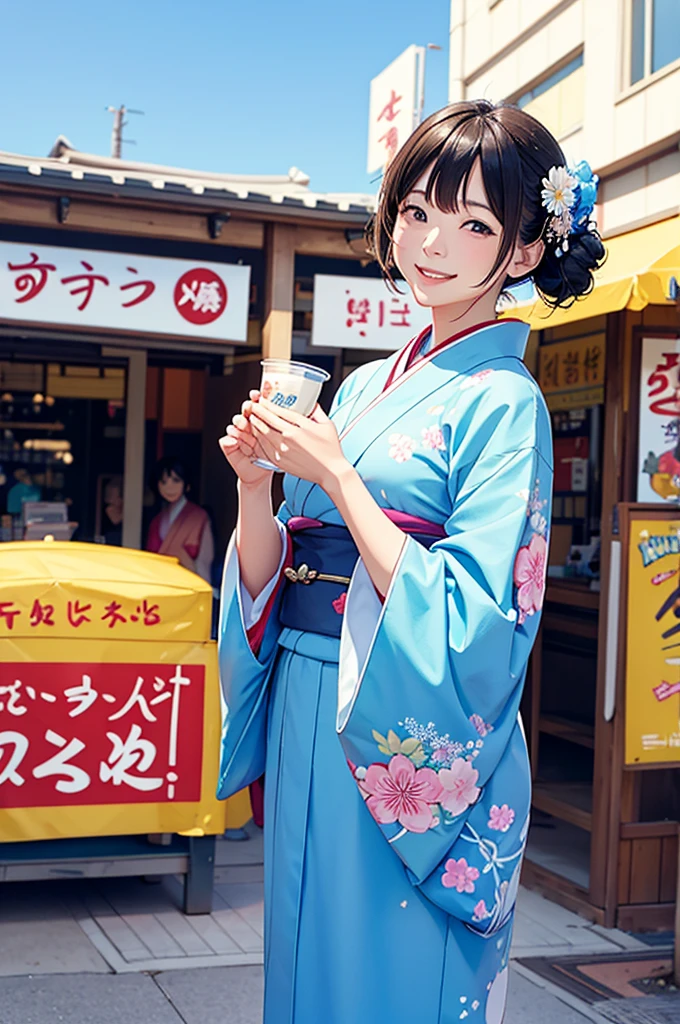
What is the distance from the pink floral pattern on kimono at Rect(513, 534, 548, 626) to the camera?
1.85m

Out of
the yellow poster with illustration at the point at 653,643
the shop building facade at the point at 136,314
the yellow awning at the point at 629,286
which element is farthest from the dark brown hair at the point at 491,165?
the shop building facade at the point at 136,314

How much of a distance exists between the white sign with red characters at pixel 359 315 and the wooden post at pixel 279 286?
0.16 m

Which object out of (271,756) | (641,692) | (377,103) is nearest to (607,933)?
(641,692)

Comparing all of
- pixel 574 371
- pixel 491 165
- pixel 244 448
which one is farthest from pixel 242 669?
pixel 574 371

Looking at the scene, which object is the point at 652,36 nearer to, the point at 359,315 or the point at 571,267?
the point at 359,315

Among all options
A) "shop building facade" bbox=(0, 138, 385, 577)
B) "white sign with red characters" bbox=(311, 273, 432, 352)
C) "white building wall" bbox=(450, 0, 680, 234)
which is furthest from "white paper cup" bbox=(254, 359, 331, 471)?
"white building wall" bbox=(450, 0, 680, 234)

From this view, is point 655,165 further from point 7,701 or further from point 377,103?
point 7,701

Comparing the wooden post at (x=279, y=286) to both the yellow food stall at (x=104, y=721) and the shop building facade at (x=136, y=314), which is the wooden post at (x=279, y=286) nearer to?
the shop building facade at (x=136, y=314)

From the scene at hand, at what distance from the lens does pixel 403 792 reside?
1833mm

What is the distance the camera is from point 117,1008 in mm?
3490

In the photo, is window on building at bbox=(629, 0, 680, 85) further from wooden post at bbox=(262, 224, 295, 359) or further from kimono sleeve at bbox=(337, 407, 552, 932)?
kimono sleeve at bbox=(337, 407, 552, 932)

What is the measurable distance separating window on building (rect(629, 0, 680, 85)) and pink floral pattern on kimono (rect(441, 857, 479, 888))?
1094 cm

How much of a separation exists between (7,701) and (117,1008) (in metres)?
1.16

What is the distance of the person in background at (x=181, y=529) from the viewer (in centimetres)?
713
